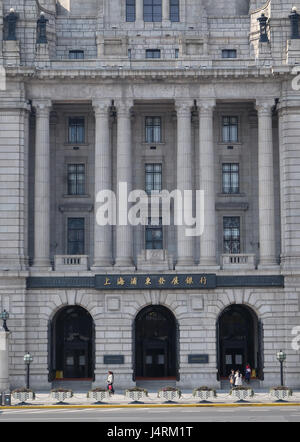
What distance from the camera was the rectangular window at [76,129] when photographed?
7675 cm

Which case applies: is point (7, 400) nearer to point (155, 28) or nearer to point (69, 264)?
point (69, 264)

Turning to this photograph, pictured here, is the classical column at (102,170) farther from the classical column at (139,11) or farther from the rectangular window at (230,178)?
the rectangular window at (230,178)

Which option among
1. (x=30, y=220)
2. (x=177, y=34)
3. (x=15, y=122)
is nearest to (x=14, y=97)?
(x=15, y=122)

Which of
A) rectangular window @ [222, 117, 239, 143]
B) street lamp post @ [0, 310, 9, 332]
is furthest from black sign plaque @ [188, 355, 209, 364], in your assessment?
rectangular window @ [222, 117, 239, 143]

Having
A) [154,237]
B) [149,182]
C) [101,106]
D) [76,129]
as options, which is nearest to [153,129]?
[149,182]

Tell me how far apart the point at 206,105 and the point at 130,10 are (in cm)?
1129

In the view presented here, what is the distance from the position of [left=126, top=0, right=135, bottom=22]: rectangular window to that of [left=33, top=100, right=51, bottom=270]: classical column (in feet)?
35.0

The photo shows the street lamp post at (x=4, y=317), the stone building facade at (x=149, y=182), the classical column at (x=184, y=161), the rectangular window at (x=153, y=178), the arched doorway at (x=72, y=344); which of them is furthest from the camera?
the rectangular window at (x=153, y=178)

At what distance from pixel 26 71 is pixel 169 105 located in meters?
11.9

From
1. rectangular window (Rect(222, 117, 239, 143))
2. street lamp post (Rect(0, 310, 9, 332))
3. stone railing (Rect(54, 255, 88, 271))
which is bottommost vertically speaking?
street lamp post (Rect(0, 310, 9, 332))

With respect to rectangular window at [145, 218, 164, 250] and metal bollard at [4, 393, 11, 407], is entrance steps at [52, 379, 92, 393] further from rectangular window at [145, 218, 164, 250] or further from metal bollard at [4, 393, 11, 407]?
rectangular window at [145, 218, 164, 250]

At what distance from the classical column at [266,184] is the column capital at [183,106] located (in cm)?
537

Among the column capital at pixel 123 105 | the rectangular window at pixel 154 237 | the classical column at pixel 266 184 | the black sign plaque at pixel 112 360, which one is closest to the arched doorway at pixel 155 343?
the black sign plaque at pixel 112 360

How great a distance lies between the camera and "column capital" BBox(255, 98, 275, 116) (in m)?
73.1
